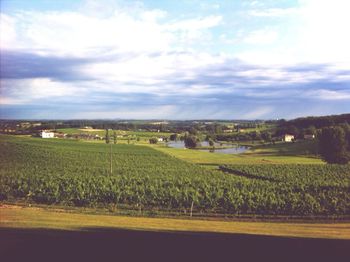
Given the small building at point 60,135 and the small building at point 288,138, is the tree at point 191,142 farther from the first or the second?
the small building at point 60,135

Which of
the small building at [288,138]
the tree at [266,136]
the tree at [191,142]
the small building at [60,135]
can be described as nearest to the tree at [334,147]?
the tree at [191,142]

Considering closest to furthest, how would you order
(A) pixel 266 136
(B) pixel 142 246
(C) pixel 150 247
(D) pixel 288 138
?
1. (C) pixel 150 247
2. (B) pixel 142 246
3. (D) pixel 288 138
4. (A) pixel 266 136

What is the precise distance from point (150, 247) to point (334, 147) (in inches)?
2652

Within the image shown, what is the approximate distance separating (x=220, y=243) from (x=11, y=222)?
29.7ft

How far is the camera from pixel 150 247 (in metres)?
12.9

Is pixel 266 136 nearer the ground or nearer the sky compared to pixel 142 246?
nearer the sky

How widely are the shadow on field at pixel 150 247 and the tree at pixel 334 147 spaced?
62364 millimetres

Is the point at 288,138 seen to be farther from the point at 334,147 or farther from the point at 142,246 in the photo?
the point at 142,246

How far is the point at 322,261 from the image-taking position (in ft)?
38.7

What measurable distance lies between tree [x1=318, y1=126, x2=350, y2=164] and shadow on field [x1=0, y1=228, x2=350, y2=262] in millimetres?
62364

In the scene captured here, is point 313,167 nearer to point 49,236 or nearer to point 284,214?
point 284,214

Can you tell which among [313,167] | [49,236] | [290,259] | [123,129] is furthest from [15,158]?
[123,129]

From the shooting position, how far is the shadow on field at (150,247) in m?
11.7

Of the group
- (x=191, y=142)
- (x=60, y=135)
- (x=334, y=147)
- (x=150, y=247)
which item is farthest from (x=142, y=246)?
(x=191, y=142)
